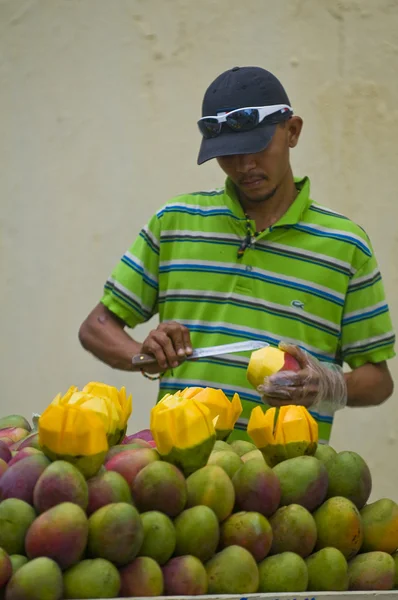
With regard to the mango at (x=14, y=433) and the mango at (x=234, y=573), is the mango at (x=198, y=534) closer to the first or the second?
the mango at (x=234, y=573)

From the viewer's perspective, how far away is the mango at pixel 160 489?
1406 mm

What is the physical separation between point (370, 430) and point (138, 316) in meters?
1.57

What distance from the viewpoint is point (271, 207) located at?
8.21ft

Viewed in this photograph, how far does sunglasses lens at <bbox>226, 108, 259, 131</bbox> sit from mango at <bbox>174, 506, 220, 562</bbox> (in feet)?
3.90

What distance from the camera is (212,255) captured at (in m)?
2.48

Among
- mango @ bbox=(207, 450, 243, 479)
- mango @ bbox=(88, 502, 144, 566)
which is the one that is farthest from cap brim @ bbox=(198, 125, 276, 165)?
mango @ bbox=(88, 502, 144, 566)

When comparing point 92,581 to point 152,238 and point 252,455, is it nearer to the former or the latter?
point 252,455

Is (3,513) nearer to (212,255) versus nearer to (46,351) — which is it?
(212,255)

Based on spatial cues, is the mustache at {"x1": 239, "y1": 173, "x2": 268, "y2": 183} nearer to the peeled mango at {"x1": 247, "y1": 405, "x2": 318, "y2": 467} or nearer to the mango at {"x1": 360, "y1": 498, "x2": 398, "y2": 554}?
the peeled mango at {"x1": 247, "y1": 405, "x2": 318, "y2": 467}

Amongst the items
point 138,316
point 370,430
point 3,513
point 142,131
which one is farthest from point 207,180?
point 3,513

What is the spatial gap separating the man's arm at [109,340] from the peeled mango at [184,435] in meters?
0.90

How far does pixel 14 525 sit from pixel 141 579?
19 cm

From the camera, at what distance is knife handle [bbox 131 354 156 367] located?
223 cm

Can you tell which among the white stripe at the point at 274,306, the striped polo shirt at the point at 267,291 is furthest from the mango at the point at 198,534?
the white stripe at the point at 274,306
